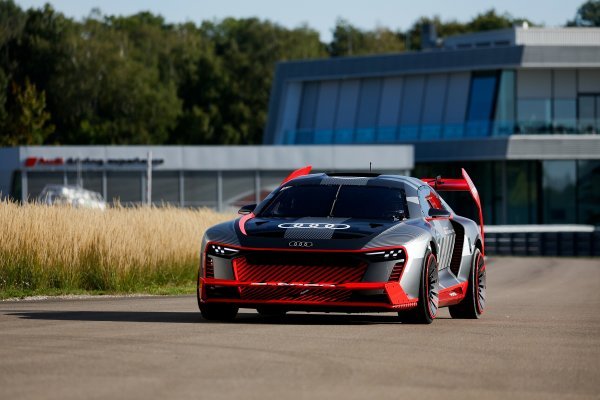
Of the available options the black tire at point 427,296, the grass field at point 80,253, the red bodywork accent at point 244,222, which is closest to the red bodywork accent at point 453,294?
the black tire at point 427,296

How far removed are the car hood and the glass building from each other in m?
53.6

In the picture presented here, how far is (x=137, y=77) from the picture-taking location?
10456 centimetres

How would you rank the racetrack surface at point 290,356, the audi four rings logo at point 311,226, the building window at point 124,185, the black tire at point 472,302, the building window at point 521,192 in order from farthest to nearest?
the building window at point 521,192
the building window at point 124,185
the black tire at point 472,302
the audi four rings logo at point 311,226
the racetrack surface at point 290,356

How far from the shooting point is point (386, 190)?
15.2 m

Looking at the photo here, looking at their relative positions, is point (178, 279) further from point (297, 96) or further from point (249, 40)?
point (249, 40)

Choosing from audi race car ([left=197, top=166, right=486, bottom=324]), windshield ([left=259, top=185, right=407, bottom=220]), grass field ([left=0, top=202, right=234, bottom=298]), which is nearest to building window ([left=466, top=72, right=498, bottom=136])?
grass field ([left=0, top=202, right=234, bottom=298])

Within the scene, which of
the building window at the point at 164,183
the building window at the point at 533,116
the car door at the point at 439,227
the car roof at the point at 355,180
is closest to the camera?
the car door at the point at 439,227

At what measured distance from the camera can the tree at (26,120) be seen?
93.1m

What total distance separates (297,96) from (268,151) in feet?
32.4

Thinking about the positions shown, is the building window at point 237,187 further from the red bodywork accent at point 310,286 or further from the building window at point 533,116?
the red bodywork accent at point 310,286

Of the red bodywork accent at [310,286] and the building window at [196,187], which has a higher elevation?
the red bodywork accent at [310,286]

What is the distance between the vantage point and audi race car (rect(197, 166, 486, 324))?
1366 cm

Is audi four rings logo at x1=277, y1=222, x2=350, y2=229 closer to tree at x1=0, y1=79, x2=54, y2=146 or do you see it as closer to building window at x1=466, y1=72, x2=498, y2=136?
building window at x1=466, y1=72, x2=498, y2=136

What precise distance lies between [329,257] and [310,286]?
310 mm
